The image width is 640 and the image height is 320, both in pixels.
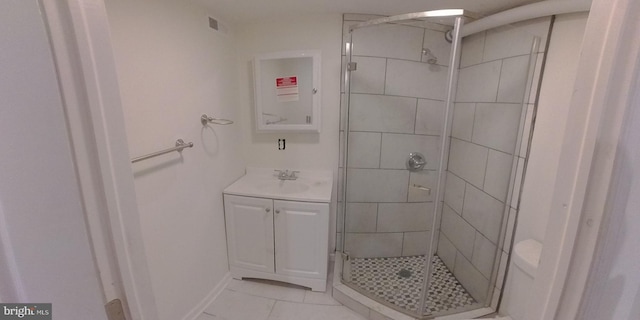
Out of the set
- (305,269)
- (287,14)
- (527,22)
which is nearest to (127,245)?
(305,269)

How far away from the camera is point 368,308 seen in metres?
1.57

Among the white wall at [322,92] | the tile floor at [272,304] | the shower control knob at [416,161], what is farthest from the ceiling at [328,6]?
the tile floor at [272,304]

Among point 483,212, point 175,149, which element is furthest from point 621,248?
point 175,149

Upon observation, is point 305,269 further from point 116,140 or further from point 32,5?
point 32,5

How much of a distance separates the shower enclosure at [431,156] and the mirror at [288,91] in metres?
0.29

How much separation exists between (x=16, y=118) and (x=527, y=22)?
2059 mm

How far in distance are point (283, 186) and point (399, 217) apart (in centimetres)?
108

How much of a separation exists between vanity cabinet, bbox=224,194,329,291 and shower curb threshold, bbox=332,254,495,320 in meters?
0.14

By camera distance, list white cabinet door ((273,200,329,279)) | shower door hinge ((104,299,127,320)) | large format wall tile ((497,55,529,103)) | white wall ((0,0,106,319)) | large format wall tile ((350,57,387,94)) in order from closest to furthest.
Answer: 1. white wall ((0,0,106,319))
2. shower door hinge ((104,299,127,320))
3. large format wall tile ((497,55,529,103))
4. white cabinet door ((273,200,329,279))
5. large format wall tile ((350,57,387,94))

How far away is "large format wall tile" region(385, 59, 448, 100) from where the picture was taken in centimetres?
171

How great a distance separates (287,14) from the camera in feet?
5.89

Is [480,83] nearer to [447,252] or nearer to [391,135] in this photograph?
[391,135]

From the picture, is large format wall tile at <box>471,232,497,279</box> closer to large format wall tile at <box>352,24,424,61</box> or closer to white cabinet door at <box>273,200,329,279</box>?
white cabinet door at <box>273,200,329,279</box>

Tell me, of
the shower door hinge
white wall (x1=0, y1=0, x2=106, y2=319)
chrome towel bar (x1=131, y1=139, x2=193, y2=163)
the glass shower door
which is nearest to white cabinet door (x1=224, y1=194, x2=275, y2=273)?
chrome towel bar (x1=131, y1=139, x2=193, y2=163)
